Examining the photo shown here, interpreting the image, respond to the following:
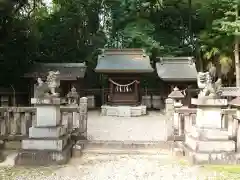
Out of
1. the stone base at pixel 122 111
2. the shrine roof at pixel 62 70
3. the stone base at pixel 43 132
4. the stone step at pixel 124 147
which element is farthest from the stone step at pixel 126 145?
Result: the shrine roof at pixel 62 70

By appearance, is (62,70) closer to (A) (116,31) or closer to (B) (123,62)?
(B) (123,62)

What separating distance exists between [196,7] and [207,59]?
234 inches

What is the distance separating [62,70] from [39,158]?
56.2 feet

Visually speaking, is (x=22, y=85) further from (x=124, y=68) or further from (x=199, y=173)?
(x=199, y=173)

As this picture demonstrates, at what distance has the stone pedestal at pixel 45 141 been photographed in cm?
827

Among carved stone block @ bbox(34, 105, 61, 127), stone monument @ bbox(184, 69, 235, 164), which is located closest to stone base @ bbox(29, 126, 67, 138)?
carved stone block @ bbox(34, 105, 61, 127)

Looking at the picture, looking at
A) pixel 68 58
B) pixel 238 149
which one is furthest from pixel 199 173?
pixel 68 58

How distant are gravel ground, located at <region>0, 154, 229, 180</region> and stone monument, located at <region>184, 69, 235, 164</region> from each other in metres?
0.55

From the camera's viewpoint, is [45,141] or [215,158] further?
[45,141]

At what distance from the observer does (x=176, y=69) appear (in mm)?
24031

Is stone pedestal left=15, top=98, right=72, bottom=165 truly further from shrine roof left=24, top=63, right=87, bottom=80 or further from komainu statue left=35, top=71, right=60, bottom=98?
shrine roof left=24, top=63, right=87, bottom=80

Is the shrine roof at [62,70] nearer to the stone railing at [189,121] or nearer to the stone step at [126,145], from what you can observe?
the stone step at [126,145]

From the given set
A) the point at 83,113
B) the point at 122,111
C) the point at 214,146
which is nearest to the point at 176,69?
the point at 122,111

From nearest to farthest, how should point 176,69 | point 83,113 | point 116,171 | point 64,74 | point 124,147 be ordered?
1. point 116,171
2. point 124,147
3. point 83,113
4. point 64,74
5. point 176,69
